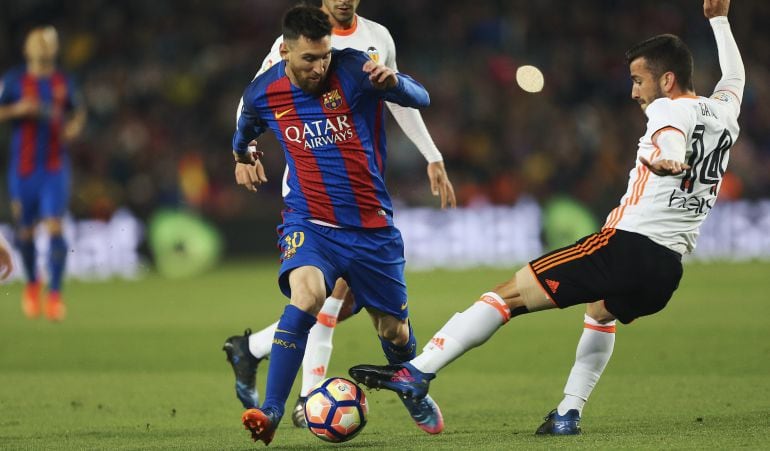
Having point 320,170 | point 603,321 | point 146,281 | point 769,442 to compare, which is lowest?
point 146,281

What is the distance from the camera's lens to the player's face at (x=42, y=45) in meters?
11.8

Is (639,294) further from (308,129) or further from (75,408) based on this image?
(75,408)

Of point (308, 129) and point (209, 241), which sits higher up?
point (308, 129)

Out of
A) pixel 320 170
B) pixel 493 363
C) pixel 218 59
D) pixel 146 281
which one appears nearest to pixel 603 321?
pixel 320 170

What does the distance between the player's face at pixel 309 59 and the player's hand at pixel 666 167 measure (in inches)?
61.4

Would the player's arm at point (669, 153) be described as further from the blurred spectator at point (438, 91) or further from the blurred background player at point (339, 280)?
the blurred spectator at point (438, 91)

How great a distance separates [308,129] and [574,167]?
13551 mm

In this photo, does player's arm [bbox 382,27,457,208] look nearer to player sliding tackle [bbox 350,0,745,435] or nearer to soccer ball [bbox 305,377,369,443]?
player sliding tackle [bbox 350,0,745,435]

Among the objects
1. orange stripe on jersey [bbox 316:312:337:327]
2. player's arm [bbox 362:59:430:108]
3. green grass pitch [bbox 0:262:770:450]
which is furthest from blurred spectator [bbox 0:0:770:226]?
player's arm [bbox 362:59:430:108]

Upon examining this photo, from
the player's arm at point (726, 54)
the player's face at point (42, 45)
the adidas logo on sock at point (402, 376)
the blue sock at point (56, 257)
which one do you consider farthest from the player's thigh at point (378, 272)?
the player's face at point (42, 45)

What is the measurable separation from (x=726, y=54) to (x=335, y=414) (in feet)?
8.54

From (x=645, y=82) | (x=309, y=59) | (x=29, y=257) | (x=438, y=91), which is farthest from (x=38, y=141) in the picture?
(x=438, y=91)

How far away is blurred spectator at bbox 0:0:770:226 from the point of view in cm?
1866

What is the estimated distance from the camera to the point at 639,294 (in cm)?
540
